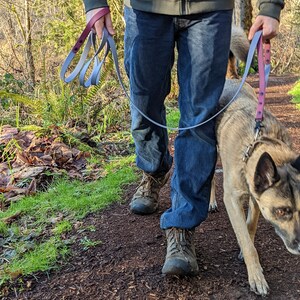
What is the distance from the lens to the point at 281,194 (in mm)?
3000

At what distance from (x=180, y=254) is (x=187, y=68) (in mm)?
1300

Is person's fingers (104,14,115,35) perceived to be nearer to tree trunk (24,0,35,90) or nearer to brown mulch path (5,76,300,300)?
brown mulch path (5,76,300,300)

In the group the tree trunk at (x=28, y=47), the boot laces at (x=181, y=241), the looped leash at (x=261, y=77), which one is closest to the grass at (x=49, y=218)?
the boot laces at (x=181, y=241)

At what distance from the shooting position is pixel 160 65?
10.8ft

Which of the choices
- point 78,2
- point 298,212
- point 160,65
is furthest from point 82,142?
point 78,2

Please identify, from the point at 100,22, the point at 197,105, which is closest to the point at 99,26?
the point at 100,22

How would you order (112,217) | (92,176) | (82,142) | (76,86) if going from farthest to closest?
(76,86) < (82,142) < (92,176) < (112,217)

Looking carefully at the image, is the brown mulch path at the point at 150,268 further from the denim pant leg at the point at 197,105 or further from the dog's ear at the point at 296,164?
the dog's ear at the point at 296,164

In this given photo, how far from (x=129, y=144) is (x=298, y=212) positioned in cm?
441

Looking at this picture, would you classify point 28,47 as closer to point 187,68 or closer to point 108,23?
point 108,23

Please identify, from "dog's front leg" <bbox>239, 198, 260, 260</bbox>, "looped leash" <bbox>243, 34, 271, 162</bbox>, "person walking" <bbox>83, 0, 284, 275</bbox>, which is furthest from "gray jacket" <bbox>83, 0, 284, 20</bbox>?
"dog's front leg" <bbox>239, 198, 260, 260</bbox>

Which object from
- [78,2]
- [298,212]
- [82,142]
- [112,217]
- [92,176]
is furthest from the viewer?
[78,2]

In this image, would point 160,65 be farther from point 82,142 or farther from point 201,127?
point 82,142

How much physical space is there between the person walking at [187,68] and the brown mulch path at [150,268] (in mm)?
172
